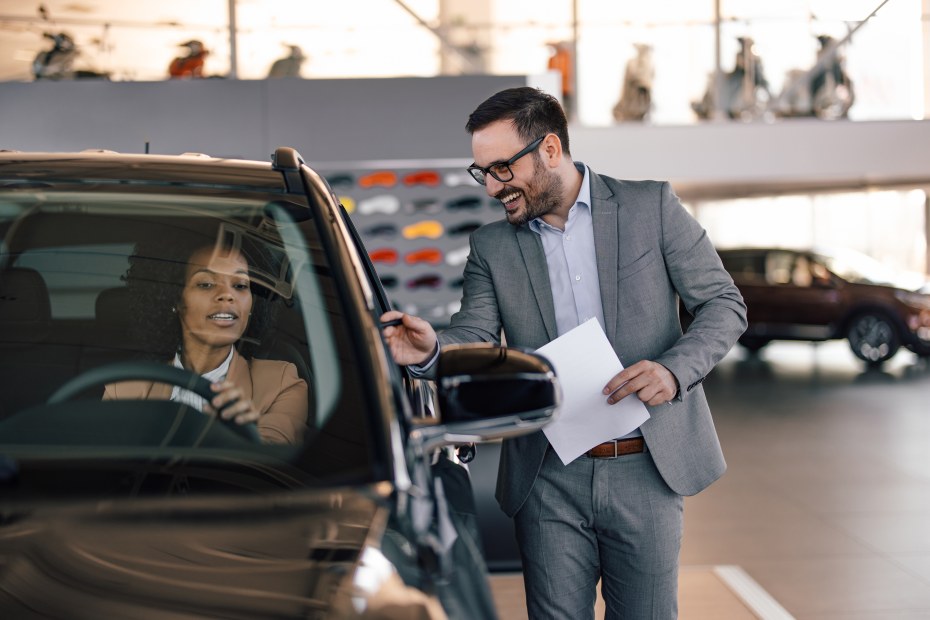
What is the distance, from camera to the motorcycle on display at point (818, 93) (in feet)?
40.8

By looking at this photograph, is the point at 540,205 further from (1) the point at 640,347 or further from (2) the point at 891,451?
(2) the point at 891,451

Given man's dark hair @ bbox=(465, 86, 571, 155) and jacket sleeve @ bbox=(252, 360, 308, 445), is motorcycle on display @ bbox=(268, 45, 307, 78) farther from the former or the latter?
jacket sleeve @ bbox=(252, 360, 308, 445)

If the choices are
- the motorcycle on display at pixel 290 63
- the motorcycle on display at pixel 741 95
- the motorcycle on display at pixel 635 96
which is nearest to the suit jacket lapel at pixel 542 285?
the motorcycle on display at pixel 290 63

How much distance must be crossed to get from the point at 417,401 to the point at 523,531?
1.59 ft

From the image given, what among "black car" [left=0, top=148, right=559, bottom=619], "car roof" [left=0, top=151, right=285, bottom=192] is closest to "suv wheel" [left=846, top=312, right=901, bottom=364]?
"black car" [left=0, top=148, right=559, bottom=619]

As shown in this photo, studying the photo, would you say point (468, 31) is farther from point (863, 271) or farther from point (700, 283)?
point (700, 283)

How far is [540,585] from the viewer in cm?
243

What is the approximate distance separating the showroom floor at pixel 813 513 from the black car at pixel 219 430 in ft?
7.70

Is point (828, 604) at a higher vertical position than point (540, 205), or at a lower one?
lower

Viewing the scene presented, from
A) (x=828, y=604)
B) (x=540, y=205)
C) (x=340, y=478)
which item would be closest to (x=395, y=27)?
(x=828, y=604)

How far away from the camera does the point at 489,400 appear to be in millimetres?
1628

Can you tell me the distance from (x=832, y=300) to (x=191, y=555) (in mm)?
12571

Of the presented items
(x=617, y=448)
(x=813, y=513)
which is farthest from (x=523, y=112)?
(x=813, y=513)

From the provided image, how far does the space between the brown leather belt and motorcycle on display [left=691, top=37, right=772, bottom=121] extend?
10.5 m
